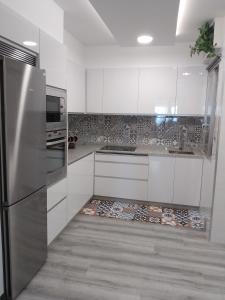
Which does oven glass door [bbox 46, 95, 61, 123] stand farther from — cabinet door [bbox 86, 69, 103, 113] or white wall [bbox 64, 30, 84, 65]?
cabinet door [bbox 86, 69, 103, 113]

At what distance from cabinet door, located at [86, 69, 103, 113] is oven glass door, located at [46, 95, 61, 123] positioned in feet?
4.90

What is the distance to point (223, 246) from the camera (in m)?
2.71

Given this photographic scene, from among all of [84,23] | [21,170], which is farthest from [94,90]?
[21,170]

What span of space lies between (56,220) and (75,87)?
74.5 inches

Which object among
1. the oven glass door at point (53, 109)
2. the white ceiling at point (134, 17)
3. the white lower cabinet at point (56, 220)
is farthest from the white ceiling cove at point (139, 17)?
the white lower cabinet at point (56, 220)

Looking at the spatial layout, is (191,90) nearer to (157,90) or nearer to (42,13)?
(157,90)

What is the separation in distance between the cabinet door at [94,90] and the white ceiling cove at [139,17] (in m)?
0.84

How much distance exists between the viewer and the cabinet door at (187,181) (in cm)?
354

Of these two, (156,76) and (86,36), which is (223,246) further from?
(86,36)

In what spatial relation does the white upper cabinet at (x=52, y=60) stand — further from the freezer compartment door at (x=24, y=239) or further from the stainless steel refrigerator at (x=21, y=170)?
the freezer compartment door at (x=24, y=239)

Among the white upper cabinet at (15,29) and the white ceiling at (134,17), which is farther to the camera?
the white ceiling at (134,17)

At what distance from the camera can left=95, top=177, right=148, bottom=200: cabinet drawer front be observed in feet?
12.4

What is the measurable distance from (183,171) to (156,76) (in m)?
1.48

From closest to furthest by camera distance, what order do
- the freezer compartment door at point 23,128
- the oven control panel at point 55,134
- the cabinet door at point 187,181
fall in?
the freezer compartment door at point 23,128, the oven control panel at point 55,134, the cabinet door at point 187,181
